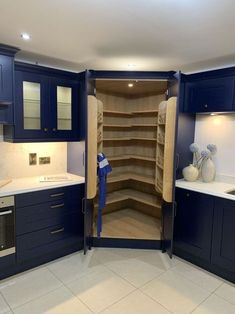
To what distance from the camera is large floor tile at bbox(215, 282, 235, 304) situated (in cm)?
220

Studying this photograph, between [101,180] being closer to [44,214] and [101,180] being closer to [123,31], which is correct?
[44,214]

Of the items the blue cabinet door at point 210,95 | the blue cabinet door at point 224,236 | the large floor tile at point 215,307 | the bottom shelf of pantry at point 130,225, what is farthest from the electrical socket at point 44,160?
the large floor tile at point 215,307

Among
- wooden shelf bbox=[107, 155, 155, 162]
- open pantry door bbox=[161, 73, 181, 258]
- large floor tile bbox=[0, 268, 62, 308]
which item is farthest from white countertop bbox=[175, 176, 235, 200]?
large floor tile bbox=[0, 268, 62, 308]

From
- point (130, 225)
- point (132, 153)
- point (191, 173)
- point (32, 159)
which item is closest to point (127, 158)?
point (132, 153)

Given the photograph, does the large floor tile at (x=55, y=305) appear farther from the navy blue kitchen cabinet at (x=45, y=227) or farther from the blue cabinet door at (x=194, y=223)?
the blue cabinet door at (x=194, y=223)

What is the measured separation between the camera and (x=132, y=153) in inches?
168

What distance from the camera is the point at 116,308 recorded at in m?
2.04

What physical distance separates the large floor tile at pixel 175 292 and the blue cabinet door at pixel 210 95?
1.91 meters

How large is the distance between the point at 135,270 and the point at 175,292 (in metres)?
0.49

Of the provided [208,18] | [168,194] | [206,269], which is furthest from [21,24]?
[206,269]

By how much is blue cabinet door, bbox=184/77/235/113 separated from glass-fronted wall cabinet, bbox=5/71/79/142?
1.43 meters

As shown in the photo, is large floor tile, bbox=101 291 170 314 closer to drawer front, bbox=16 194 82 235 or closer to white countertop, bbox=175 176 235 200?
drawer front, bbox=16 194 82 235

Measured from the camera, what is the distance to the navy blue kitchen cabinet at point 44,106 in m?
2.56

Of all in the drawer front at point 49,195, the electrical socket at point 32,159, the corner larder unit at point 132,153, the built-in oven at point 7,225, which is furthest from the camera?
the corner larder unit at point 132,153
